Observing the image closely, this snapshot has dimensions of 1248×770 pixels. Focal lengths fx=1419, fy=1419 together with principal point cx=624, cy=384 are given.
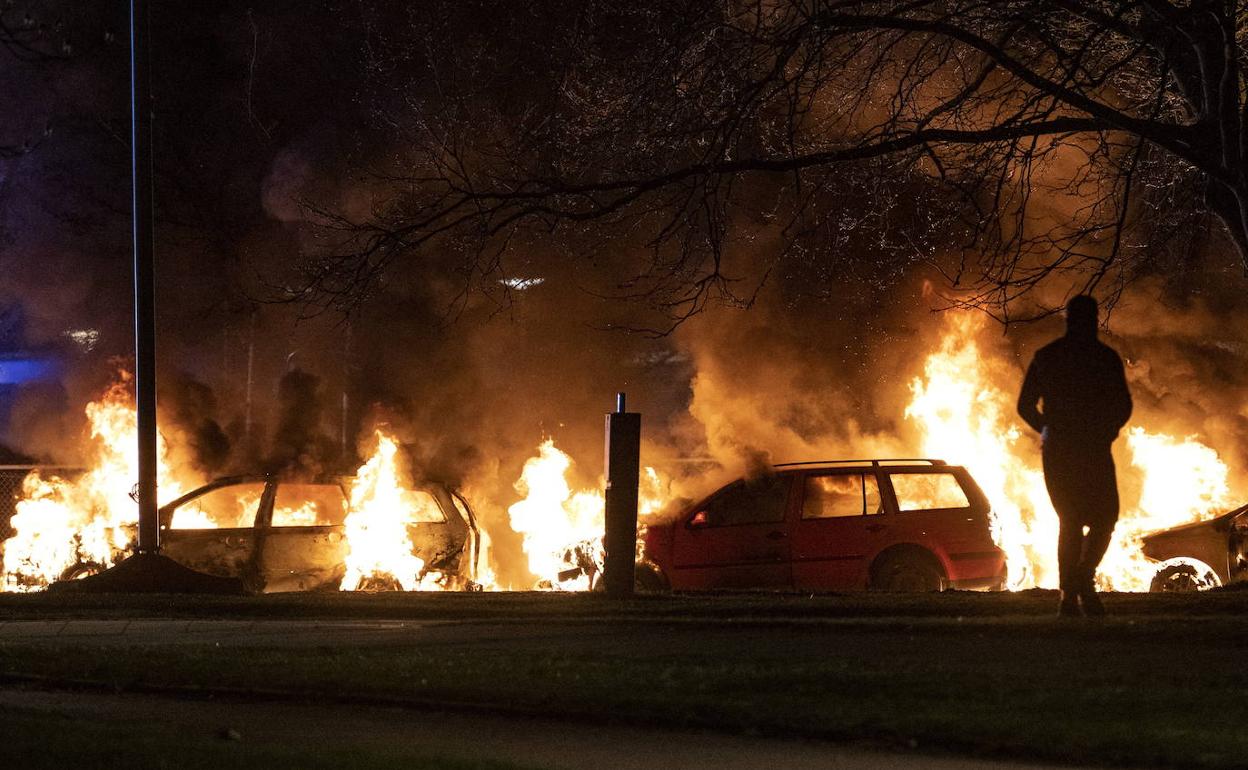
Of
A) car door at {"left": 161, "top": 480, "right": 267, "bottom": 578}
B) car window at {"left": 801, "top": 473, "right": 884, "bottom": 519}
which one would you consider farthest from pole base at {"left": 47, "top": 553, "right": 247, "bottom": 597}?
car window at {"left": 801, "top": 473, "right": 884, "bottom": 519}

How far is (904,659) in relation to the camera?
7395 mm

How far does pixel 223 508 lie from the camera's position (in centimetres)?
1549

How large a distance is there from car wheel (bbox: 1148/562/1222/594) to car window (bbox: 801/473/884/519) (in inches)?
111

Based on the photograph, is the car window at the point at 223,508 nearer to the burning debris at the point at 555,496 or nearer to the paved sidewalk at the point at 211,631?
the burning debris at the point at 555,496

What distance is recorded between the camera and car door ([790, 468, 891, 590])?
1328cm

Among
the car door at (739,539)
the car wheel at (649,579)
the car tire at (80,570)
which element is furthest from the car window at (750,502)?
the car tire at (80,570)

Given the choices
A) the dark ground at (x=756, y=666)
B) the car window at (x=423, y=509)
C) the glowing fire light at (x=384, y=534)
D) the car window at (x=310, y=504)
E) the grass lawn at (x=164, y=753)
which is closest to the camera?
the grass lawn at (x=164, y=753)

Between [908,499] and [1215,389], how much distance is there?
6928 mm

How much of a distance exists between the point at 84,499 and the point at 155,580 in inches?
196

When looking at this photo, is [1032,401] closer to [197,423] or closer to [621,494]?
[621,494]

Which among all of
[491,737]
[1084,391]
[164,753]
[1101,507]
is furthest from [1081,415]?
[164,753]

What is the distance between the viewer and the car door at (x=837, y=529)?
13.3 meters

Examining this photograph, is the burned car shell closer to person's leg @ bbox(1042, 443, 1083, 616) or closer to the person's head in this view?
person's leg @ bbox(1042, 443, 1083, 616)

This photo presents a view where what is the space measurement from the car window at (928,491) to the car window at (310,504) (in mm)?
5749
